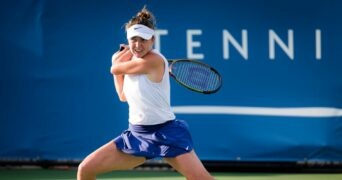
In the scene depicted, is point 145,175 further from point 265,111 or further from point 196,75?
point 196,75

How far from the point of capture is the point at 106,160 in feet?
15.3

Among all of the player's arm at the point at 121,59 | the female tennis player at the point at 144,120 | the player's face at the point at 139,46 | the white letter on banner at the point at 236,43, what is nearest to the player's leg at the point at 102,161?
the female tennis player at the point at 144,120

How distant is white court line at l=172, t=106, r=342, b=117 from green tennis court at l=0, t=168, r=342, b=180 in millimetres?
461

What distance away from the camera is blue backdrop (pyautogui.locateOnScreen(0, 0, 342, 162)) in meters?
6.45

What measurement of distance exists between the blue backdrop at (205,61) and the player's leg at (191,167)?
197 centimetres

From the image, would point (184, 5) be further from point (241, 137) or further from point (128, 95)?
point (128, 95)

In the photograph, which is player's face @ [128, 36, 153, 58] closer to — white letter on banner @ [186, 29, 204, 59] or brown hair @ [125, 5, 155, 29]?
brown hair @ [125, 5, 155, 29]

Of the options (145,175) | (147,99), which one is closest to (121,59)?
(147,99)

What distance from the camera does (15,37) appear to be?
21.9 ft

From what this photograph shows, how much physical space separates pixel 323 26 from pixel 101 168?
2483 mm

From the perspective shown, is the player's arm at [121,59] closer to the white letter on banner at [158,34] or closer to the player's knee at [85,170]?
the player's knee at [85,170]

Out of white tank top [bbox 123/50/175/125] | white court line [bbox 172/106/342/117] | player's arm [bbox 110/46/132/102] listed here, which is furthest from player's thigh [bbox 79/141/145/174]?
white court line [bbox 172/106/342/117]

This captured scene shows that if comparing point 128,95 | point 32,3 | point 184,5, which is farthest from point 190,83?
point 32,3

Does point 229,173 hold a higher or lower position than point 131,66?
lower
